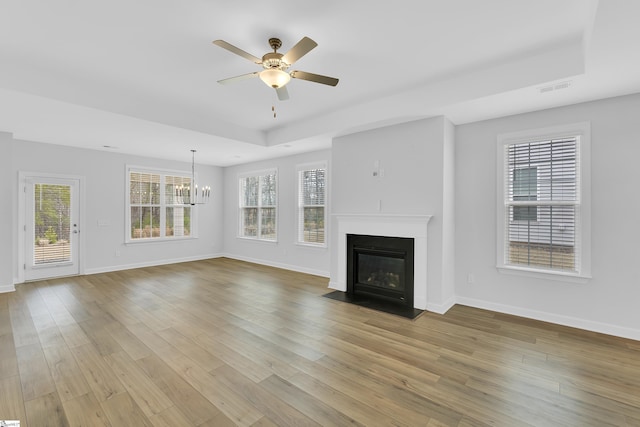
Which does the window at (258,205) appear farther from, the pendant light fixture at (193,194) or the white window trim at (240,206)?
the pendant light fixture at (193,194)

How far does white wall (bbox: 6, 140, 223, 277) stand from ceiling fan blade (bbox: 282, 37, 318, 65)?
17.7ft

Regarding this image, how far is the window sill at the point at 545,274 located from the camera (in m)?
3.39

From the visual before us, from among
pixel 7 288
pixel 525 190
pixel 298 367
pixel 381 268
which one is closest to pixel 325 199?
pixel 381 268

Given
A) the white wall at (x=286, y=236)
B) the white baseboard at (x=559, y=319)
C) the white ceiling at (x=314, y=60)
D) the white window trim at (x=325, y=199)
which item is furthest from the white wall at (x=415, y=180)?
the white window trim at (x=325, y=199)

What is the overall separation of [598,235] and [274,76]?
12.7 ft

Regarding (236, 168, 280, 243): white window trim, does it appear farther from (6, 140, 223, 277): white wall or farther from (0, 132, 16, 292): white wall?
(0, 132, 16, 292): white wall

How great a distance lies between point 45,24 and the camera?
7.98 feet

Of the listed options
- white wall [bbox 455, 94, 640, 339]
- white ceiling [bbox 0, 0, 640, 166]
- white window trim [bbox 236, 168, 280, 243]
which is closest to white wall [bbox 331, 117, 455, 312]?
white ceiling [bbox 0, 0, 640, 166]

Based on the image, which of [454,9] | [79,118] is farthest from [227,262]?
[454,9]

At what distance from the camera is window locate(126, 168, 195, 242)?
6824 millimetres

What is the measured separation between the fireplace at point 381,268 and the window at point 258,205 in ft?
9.23

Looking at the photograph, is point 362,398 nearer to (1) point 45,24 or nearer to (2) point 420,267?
(2) point 420,267

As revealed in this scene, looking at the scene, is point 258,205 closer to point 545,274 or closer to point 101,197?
point 101,197

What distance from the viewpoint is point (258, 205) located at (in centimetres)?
751
